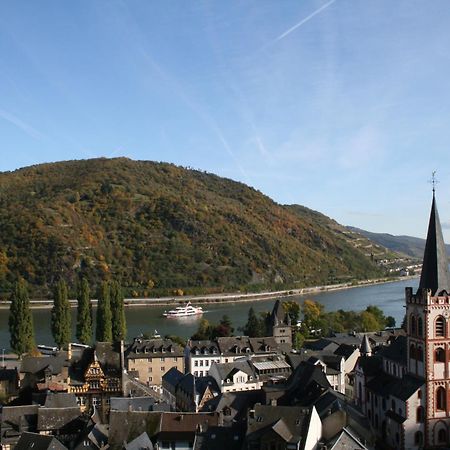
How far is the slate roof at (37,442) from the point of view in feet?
88.2

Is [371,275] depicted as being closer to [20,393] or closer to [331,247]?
[331,247]

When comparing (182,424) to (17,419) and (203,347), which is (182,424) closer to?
(17,419)

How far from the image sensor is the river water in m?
78.5

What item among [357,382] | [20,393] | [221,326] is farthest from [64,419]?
[221,326]

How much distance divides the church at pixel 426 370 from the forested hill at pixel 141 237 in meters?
96.0

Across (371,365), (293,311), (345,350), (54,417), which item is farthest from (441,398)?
(293,311)

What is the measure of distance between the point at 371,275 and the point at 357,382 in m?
148

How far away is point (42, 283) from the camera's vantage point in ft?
406

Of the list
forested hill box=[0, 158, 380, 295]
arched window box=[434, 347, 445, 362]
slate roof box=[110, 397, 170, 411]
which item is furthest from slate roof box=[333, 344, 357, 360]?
forested hill box=[0, 158, 380, 295]

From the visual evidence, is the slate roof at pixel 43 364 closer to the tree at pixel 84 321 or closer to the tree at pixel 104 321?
the tree at pixel 104 321

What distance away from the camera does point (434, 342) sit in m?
31.0

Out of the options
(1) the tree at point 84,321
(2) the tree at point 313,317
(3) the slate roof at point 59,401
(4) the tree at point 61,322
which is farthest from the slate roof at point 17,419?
(2) the tree at point 313,317

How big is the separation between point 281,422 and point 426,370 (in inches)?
333

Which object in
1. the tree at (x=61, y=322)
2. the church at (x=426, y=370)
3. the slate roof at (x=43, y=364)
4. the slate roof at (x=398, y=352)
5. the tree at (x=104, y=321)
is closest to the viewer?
the church at (x=426, y=370)
